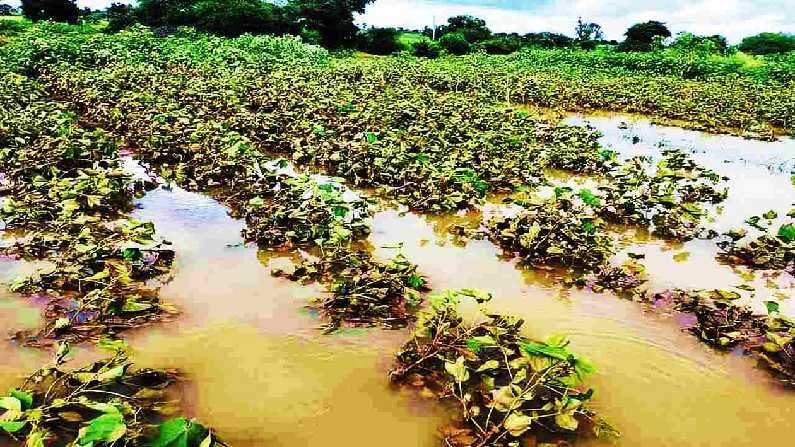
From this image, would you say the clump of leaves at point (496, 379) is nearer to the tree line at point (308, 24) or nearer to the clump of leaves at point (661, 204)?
the clump of leaves at point (661, 204)

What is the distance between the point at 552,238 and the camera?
5.49 meters

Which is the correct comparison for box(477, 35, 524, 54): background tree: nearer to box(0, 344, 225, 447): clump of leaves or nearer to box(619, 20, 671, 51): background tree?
box(619, 20, 671, 51): background tree

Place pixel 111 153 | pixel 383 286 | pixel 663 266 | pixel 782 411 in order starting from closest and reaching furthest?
pixel 782 411 → pixel 383 286 → pixel 663 266 → pixel 111 153

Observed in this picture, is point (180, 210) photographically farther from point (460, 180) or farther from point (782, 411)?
point (782, 411)

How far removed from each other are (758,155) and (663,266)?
663 centimetres

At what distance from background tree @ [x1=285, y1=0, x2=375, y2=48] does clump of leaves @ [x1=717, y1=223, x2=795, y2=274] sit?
36561 millimetres

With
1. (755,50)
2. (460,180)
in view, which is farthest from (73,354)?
(755,50)

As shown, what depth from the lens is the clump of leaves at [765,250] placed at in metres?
5.46

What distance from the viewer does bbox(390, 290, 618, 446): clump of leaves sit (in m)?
3.08

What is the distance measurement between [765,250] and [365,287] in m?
3.89

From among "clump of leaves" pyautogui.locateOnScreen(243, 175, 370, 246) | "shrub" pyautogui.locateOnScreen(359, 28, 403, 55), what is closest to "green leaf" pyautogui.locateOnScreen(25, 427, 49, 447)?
"clump of leaves" pyautogui.locateOnScreen(243, 175, 370, 246)

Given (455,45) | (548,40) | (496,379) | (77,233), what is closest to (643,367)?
(496,379)

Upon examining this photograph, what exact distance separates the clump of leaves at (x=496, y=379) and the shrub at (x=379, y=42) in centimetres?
3821

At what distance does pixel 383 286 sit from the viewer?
4.59 meters
